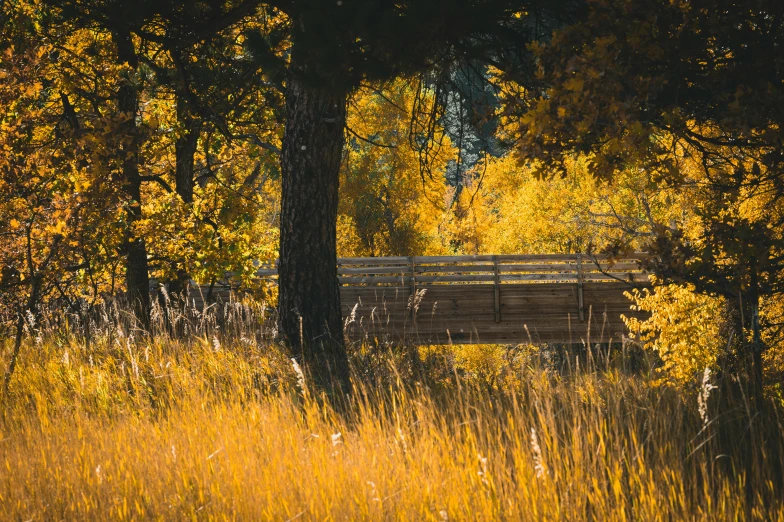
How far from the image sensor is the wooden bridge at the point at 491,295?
16.3 meters

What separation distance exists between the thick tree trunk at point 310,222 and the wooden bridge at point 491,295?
1014cm

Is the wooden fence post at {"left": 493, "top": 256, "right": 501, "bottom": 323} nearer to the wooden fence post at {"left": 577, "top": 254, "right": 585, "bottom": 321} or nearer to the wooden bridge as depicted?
the wooden bridge

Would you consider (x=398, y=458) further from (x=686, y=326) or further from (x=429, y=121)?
(x=686, y=326)

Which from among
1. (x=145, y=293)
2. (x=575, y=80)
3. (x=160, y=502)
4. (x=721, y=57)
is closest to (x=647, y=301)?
(x=145, y=293)

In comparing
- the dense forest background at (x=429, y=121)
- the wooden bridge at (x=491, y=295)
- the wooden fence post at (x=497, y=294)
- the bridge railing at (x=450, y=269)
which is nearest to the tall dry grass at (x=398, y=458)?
the dense forest background at (x=429, y=121)

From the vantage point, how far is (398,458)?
293 centimetres

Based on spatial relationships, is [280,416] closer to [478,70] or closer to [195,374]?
[195,374]

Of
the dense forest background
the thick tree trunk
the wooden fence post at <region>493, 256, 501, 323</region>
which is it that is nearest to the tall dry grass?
the dense forest background

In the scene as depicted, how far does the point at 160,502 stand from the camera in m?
2.86

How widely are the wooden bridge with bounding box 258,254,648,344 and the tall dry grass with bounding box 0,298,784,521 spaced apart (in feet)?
A: 39.3

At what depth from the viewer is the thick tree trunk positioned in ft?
18.0

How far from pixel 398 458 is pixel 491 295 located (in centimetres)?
1413

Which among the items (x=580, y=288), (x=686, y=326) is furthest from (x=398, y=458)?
(x=580, y=288)

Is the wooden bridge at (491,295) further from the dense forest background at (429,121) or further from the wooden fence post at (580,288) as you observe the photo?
the dense forest background at (429,121)
